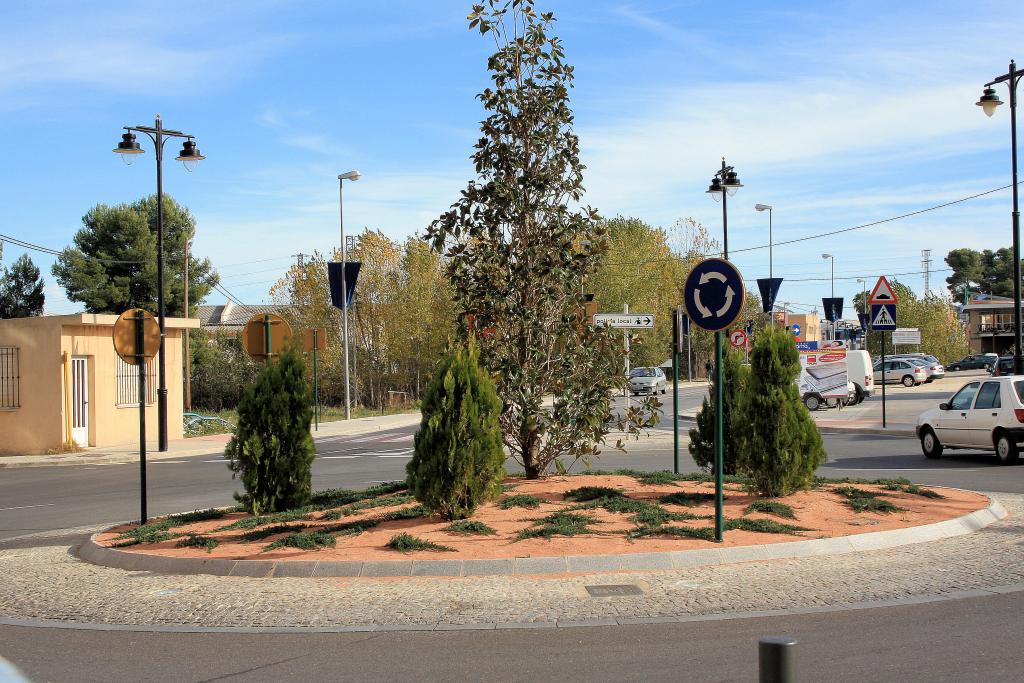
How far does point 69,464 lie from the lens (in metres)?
23.2

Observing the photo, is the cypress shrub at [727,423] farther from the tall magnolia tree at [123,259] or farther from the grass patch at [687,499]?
the tall magnolia tree at [123,259]

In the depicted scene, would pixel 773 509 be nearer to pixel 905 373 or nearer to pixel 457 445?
pixel 457 445

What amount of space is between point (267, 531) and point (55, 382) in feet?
58.8

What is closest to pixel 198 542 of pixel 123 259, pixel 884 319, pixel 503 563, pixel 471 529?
pixel 471 529

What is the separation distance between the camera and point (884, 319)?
2400cm

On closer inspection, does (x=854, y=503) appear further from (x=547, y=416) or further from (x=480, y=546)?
(x=480, y=546)

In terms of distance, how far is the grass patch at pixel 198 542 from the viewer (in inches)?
381

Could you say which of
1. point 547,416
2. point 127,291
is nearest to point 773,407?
point 547,416

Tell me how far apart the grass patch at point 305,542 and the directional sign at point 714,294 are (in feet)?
13.8

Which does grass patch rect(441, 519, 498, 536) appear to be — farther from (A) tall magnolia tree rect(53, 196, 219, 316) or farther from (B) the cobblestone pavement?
(A) tall magnolia tree rect(53, 196, 219, 316)

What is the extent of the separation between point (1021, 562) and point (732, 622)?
3555 mm

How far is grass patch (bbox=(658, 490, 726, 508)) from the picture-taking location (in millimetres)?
10984

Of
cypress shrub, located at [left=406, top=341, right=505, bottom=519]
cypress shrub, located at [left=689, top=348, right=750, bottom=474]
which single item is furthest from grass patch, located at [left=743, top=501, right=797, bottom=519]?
cypress shrub, located at [left=406, top=341, right=505, bottom=519]

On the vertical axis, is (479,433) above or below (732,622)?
above
